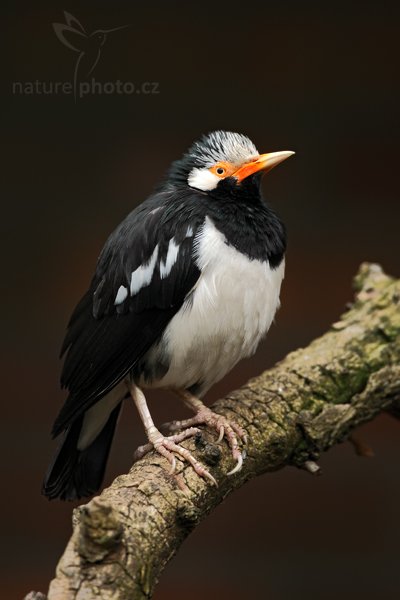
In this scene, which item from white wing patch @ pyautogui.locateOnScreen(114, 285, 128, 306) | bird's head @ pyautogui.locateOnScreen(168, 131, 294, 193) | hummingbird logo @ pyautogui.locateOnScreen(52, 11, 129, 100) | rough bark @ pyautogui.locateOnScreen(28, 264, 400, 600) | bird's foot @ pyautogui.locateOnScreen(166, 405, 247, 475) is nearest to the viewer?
rough bark @ pyautogui.locateOnScreen(28, 264, 400, 600)

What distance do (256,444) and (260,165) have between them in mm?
580

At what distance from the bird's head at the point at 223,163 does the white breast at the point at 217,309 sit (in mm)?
162

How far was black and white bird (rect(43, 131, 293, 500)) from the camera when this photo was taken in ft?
6.10

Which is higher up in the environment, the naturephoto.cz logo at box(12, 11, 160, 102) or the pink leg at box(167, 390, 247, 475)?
the naturephoto.cz logo at box(12, 11, 160, 102)

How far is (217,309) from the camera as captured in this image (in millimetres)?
1867

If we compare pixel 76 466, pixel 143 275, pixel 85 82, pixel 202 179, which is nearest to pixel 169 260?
pixel 143 275

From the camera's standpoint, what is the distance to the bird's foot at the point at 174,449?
64.9 inches

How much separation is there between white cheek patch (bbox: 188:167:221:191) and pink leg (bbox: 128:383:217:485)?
0.44 m

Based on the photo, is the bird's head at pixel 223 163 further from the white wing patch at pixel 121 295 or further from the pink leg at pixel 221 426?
the pink leg at pixel 221 426

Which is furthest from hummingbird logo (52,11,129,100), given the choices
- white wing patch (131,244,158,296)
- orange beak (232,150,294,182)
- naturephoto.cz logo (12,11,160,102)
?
white wing patch (131,244,158,296)

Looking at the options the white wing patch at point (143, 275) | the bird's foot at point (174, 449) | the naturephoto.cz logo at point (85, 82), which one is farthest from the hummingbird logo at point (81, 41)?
the bird's foot at point (174, 449)

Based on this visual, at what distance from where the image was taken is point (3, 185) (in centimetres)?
283

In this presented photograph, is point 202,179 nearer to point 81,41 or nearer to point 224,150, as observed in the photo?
point 224,150

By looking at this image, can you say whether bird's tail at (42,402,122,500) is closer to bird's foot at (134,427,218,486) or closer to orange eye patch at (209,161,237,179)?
bird's foot at (134,427,218,486)
